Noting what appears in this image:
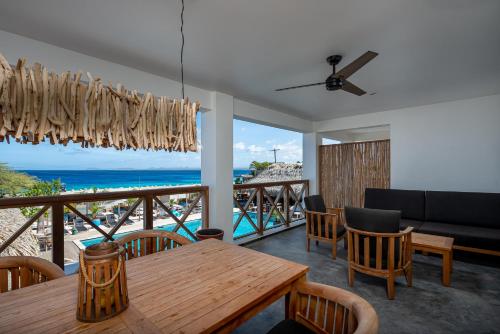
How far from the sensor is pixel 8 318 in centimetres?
90

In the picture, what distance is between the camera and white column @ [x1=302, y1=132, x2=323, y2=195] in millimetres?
5887

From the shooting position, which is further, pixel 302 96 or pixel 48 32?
pixel 302 96

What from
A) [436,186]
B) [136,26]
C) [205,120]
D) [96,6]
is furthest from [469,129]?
[96,6]

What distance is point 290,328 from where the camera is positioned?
120 centimetres

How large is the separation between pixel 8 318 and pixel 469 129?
19.0 feet

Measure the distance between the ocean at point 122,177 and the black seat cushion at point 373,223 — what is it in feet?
49.4

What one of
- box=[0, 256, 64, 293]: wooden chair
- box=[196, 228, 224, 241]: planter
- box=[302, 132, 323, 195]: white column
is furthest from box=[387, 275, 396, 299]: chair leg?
box=[302, 132, 323, 195]: white column

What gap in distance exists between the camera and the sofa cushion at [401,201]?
13.4 feet

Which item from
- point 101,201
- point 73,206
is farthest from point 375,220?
point 73,206

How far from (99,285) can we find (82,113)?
0.70 m

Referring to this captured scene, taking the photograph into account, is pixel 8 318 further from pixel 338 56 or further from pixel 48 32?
pixel 338 56

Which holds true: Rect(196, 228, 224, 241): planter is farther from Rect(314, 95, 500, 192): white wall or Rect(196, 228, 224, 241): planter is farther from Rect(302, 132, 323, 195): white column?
Rect(314, 95, 500, 192): white wall

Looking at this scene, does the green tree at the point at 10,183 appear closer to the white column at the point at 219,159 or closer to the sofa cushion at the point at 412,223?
the white column at the point at 219,159

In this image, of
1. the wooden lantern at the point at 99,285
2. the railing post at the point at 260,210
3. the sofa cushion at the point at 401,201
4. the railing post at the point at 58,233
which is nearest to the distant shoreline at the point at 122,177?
the railing post at the point at 260,210
